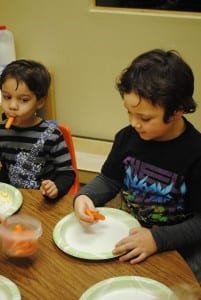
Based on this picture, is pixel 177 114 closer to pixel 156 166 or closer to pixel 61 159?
pixel 156 166

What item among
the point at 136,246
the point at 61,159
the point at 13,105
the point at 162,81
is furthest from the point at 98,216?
the point at 13,105

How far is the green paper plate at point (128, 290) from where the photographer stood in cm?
98

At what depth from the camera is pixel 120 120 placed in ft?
9.72

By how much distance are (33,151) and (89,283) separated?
0.79m

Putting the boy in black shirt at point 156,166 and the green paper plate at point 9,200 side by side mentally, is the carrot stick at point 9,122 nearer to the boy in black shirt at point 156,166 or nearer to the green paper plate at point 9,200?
the green paper plate at point 9,200

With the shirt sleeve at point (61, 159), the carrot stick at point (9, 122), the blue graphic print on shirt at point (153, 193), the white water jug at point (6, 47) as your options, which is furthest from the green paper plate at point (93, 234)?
the white water jug at point (6, 47)

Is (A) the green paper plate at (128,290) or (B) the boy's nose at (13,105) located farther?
(B) the boy's nose at (13,105)

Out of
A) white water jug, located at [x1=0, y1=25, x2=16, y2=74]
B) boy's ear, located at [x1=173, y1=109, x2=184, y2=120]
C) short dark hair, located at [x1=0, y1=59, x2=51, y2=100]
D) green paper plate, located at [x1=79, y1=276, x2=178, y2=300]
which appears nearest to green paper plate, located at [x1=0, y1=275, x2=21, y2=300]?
green paper plate, located at [x1=79, y1=276, x2=178, y2=300]

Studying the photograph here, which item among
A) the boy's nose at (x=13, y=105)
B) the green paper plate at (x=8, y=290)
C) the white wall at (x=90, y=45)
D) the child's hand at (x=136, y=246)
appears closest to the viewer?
the green paper plate at (x=8, y=290)

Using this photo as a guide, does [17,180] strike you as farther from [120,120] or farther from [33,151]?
[120,120]

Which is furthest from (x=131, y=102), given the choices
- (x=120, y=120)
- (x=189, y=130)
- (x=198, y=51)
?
(x=120, y=120)

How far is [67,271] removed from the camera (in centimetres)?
106

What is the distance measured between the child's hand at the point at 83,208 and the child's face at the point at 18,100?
1.63ft

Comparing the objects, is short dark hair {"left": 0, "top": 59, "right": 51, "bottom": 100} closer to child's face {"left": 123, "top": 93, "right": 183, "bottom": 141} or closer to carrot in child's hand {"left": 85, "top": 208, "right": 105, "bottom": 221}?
child's face {"left": 123, "top": 93, "right": 183, "bottom": 141}
